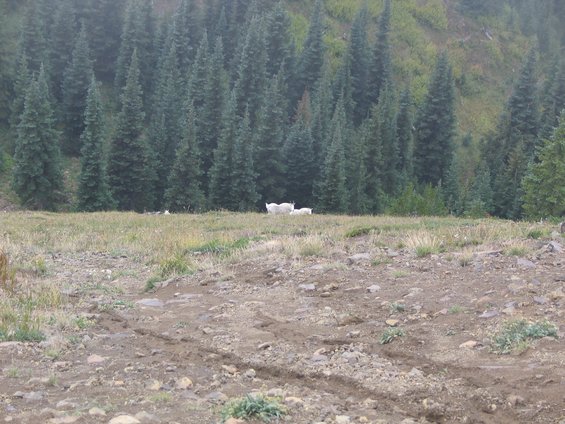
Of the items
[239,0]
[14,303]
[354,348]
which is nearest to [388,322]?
[354,348]

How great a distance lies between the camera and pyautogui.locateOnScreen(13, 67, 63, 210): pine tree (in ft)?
161

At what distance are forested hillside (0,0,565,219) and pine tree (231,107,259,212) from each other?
4.7 inches

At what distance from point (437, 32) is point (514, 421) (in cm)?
9555

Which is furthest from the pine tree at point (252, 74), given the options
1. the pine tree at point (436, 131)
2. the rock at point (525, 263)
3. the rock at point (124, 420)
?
the rock at point (124, 420)

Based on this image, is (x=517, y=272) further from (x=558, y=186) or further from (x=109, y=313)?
(x=558, y=186)

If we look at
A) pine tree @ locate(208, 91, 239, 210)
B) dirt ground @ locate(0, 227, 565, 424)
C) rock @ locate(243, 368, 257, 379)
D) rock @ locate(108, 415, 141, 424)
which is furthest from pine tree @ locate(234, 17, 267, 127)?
rock @ locate(108, 415, 141, 424)

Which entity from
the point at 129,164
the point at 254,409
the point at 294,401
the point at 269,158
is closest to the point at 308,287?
the point at 294,401

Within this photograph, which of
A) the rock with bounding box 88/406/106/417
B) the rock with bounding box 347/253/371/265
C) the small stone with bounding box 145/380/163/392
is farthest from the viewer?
the rock with bounding box 347/253/371/265

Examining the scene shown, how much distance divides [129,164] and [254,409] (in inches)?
1830

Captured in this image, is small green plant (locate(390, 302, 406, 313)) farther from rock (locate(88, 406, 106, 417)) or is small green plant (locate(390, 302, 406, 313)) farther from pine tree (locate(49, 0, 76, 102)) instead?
pine tree (locate(49, 0, 76, 102))

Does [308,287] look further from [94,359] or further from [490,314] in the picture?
[94,359]

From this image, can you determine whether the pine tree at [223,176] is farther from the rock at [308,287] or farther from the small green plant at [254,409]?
the small green plant at [254,409]

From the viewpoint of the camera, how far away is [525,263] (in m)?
11.7

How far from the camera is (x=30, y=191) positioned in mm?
49375
